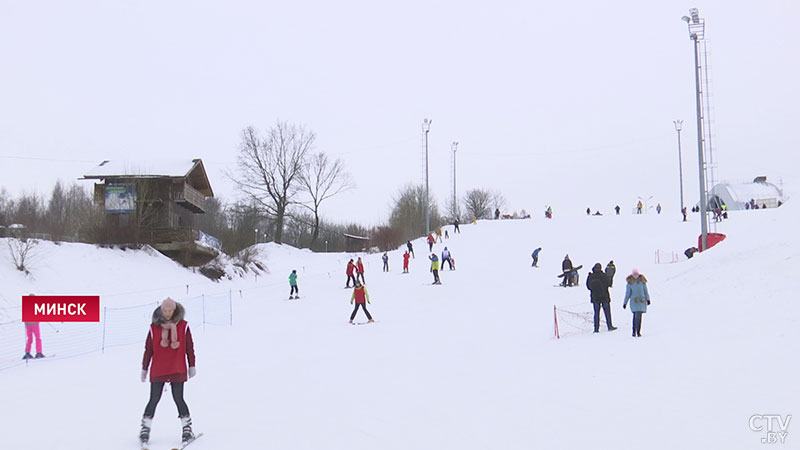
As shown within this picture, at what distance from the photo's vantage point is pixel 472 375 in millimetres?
9961

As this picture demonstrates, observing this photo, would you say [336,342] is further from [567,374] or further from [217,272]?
[217,272]

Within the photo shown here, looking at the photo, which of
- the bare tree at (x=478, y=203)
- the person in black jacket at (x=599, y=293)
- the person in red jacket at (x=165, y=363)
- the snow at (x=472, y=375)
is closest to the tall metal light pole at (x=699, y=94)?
the snow at (x=472, y=375)

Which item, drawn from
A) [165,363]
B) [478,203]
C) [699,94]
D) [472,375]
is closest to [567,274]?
[699,94]

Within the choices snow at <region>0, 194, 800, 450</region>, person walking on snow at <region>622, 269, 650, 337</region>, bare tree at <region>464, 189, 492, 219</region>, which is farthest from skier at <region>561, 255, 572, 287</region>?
bare tree at <region>464, 189, 492, 219</region>

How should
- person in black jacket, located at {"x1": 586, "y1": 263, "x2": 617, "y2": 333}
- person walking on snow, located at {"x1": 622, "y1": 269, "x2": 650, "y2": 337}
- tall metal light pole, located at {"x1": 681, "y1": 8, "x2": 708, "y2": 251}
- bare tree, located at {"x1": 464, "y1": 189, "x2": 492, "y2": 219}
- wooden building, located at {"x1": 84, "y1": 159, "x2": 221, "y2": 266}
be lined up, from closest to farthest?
person walking on snow, located at {"x1": 622, "y1": 269, "x2": 650, "y2": 337}
person in black jacket, located at {"x1": 586, "y1": 263, "x2": 617, "y2": 333}
tall metal light pole, located at {"x1": 681, "y1": 8, "x2": 708, "y2": 251}
wooden building, located at {"x1": 84, "y1": 159, "x2": 221, "y2": 266}
bare tree, located at {"x1": 464, "y1": 189, "x2": 492, "y2": 219}

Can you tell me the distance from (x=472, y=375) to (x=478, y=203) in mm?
107205

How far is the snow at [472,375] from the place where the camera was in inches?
266

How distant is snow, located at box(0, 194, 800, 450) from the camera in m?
6.75

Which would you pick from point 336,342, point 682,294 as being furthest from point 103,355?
point 682,294

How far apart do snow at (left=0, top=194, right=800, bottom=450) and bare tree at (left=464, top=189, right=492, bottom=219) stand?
295ft

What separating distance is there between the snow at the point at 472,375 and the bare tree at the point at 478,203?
89857 millimetres

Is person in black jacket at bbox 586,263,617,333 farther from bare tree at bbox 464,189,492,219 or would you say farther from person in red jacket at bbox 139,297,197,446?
bare tree at bbox 464,189,492,219

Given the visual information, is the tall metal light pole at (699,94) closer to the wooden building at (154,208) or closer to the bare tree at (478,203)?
the wooden building at (154,208)

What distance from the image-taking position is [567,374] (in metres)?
9.65
